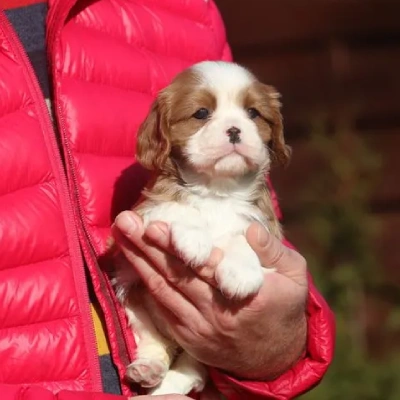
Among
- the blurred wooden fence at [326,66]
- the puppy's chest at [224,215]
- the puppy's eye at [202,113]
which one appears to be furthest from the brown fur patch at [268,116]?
the blurred wooden fence at [326,66]

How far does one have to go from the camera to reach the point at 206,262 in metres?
2.77

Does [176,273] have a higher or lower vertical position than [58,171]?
lower

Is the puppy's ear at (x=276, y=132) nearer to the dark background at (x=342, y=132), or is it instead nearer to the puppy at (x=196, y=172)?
the puppy at (x=196, y=172)

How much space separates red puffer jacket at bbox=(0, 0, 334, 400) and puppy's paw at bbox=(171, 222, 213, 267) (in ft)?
0.86

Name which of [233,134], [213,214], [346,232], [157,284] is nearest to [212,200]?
[213,214]

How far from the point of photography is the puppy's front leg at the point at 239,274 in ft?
8.86

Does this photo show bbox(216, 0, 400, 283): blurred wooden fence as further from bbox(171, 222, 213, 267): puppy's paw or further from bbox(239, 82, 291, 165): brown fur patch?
bbox(171, 222, 213, 267): puppy's paw

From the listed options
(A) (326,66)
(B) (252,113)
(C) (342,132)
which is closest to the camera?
(B) (252,113)

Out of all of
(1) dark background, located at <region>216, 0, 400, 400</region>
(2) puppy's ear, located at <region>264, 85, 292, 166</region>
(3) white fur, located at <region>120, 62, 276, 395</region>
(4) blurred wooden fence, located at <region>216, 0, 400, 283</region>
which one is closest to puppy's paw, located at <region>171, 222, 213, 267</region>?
(3) white fur, located at <region>120, 62, 276, 395</region>

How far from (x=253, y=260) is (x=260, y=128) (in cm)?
46

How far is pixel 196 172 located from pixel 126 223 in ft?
1.07

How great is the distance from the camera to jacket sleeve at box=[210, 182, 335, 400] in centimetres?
293

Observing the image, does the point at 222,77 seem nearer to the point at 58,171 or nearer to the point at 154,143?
the point at 154,143

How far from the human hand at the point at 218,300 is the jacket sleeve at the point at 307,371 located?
0.06m
